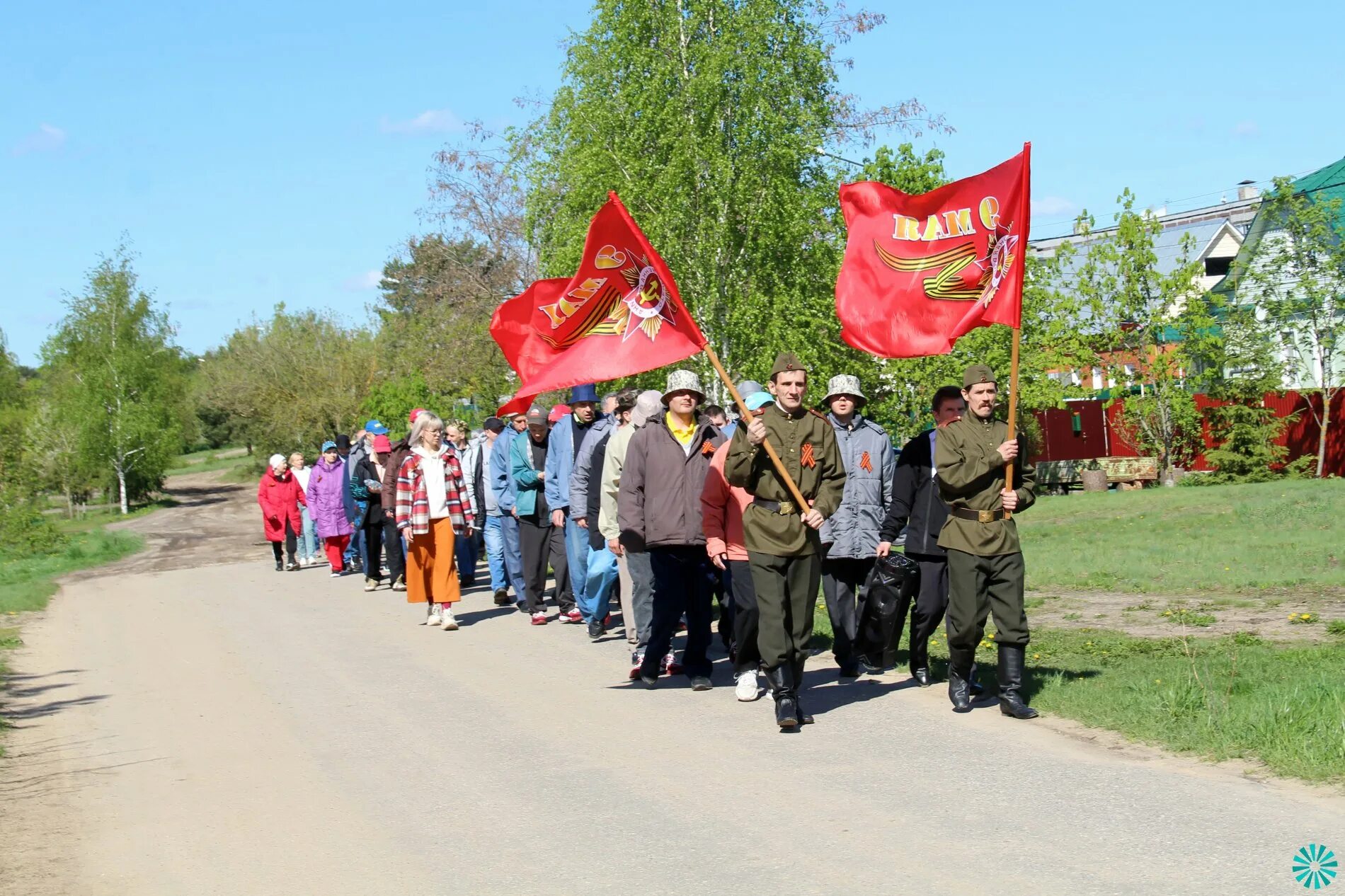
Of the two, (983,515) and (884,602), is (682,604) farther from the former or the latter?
(983,515)

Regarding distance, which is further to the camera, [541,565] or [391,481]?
[391,481]

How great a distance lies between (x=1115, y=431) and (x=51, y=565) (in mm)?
29233

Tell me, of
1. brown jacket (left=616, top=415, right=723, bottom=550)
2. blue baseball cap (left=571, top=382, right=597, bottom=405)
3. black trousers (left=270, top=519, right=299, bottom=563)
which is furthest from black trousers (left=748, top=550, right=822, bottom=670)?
black trousers (left=270, top=519, right=299, bottom=563)

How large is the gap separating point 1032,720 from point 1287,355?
34664mm

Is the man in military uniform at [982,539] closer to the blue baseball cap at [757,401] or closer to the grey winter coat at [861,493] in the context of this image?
the grey winter coat at [861,493]

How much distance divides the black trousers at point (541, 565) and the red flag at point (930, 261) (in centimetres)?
550

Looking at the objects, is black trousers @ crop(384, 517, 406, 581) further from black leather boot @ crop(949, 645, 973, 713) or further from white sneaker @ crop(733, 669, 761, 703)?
black leather boot @ crop(949, 645, 973, 713)

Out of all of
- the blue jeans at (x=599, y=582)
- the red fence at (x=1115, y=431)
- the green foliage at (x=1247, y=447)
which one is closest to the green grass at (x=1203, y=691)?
the blue jeans at (x=599, y=582)

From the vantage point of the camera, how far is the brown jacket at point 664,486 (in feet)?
31.7

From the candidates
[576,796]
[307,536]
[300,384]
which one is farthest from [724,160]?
[300,384]

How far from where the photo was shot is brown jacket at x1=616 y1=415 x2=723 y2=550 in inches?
380

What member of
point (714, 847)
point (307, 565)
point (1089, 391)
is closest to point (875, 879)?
point (714, 847)

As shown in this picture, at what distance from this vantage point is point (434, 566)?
1406 centimetres

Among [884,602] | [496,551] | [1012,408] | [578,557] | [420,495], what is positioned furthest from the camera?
[496,551]
